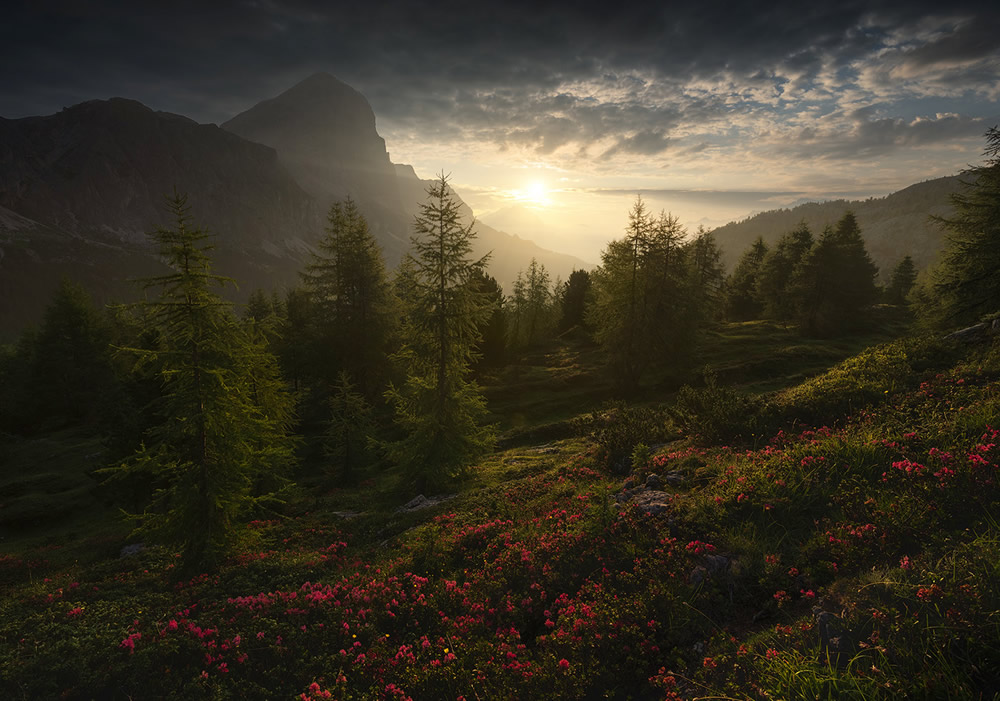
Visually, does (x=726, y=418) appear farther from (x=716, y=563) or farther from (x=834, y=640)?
(x=834, y=640)

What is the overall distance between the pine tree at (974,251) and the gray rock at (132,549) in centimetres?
4547

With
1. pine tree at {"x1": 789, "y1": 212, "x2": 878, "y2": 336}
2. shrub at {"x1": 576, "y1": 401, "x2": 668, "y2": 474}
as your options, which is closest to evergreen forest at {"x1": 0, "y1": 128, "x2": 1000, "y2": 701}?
shrub at {"x1": 576, "y1": 401, "x2": 668, "y2": 474}

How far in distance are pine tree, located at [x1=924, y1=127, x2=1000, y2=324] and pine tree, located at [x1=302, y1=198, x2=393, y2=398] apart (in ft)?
130

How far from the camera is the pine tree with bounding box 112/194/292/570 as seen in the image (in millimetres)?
11453

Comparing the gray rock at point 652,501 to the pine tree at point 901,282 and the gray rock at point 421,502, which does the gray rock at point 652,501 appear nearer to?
the gray rock at point 421,502

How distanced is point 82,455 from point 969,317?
2652 inches

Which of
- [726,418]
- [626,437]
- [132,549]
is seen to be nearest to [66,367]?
[132,549]

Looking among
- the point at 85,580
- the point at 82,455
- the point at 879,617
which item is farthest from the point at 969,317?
the point at 82,455

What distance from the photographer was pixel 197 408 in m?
11.8

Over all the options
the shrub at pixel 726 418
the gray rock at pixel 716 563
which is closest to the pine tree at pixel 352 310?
the shrub at pixel 726 418

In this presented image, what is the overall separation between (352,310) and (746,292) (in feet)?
212

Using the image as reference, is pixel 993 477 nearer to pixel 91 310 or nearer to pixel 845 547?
pixel 845 547

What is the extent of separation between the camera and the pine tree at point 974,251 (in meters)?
25.2

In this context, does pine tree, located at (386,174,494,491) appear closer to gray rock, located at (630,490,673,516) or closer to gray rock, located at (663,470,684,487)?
gray rock, located at (663,470,684,487)
